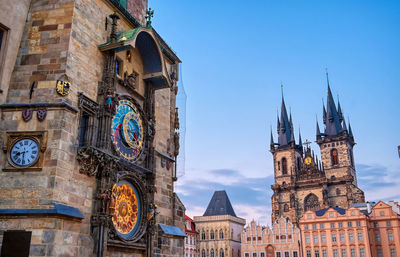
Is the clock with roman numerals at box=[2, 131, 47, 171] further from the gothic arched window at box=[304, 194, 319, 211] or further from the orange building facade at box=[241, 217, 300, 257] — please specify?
the gothic arched window at box=[304, 194, 319, 211]

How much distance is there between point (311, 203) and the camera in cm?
7650

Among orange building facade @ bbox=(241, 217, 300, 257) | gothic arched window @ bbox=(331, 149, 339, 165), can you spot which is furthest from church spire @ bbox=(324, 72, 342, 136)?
orange building facade @ bbox=(241, 217, 300, 257)

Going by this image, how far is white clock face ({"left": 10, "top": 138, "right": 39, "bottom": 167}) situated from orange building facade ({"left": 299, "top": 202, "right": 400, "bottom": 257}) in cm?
5714

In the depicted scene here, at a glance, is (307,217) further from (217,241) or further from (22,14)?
(22,14)

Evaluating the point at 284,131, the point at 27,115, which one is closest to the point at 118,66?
the point at 27,115

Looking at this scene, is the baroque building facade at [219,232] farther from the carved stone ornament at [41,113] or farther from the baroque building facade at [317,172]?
the carved stone ornament at [41,113]

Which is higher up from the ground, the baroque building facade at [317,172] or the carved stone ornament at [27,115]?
the baroque building facade at [317,172]

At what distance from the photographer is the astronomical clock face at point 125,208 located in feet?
37.8

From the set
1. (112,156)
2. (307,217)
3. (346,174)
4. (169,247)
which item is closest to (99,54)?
(112,156)

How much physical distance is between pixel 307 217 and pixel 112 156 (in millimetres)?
57853

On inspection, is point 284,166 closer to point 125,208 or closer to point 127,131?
point 127,131

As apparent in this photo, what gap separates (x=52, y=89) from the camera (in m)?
10.4

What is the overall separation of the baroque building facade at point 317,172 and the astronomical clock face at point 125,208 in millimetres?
66441

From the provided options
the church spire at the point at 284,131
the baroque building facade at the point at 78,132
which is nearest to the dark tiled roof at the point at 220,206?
the church spire at the point at 284,131
